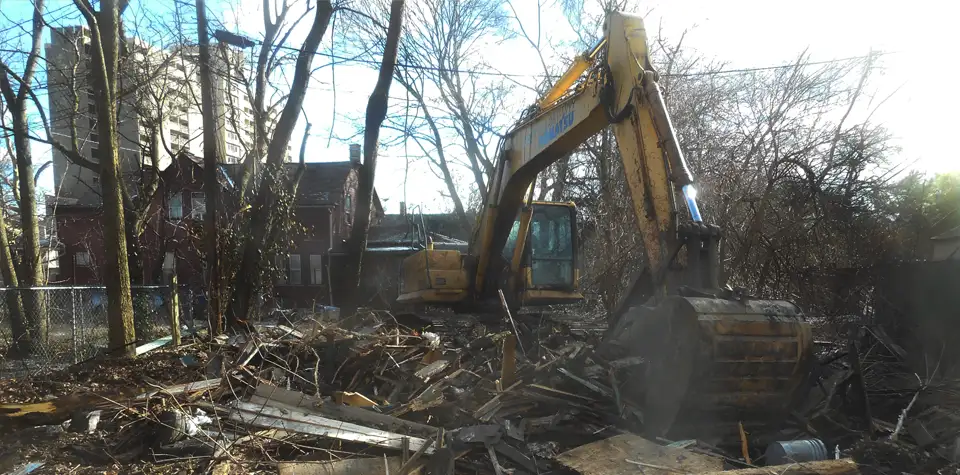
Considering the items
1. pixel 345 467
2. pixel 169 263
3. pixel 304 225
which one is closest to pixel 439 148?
pixel 304 225

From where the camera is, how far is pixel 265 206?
35.4 feet

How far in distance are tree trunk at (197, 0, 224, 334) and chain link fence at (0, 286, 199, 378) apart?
2.23 feet

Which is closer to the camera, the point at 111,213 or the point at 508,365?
the point at 508,365

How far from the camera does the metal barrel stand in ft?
14.1

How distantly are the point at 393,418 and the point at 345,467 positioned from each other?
0.99 meters

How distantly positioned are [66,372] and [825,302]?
38.8 ft

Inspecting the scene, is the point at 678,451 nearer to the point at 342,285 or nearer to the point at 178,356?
the point at 178,356

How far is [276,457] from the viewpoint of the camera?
4.77 m

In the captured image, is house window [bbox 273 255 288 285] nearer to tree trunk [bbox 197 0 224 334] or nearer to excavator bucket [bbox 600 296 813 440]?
tree trunk [bbox 197 0 224 334]

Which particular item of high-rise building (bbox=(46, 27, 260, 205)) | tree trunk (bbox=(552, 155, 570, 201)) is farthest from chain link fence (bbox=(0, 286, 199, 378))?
tree trunk (bbox=(552, 155, 570, 201))

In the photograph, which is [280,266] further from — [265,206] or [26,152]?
[26,152]

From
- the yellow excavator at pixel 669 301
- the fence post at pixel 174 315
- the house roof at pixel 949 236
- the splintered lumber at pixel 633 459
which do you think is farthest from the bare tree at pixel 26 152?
the house roof at pixel 949 236

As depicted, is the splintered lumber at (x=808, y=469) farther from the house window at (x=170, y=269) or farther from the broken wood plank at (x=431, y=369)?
the house window at (x=170, y=269)

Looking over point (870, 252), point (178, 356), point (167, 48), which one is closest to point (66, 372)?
point (178, 356)
